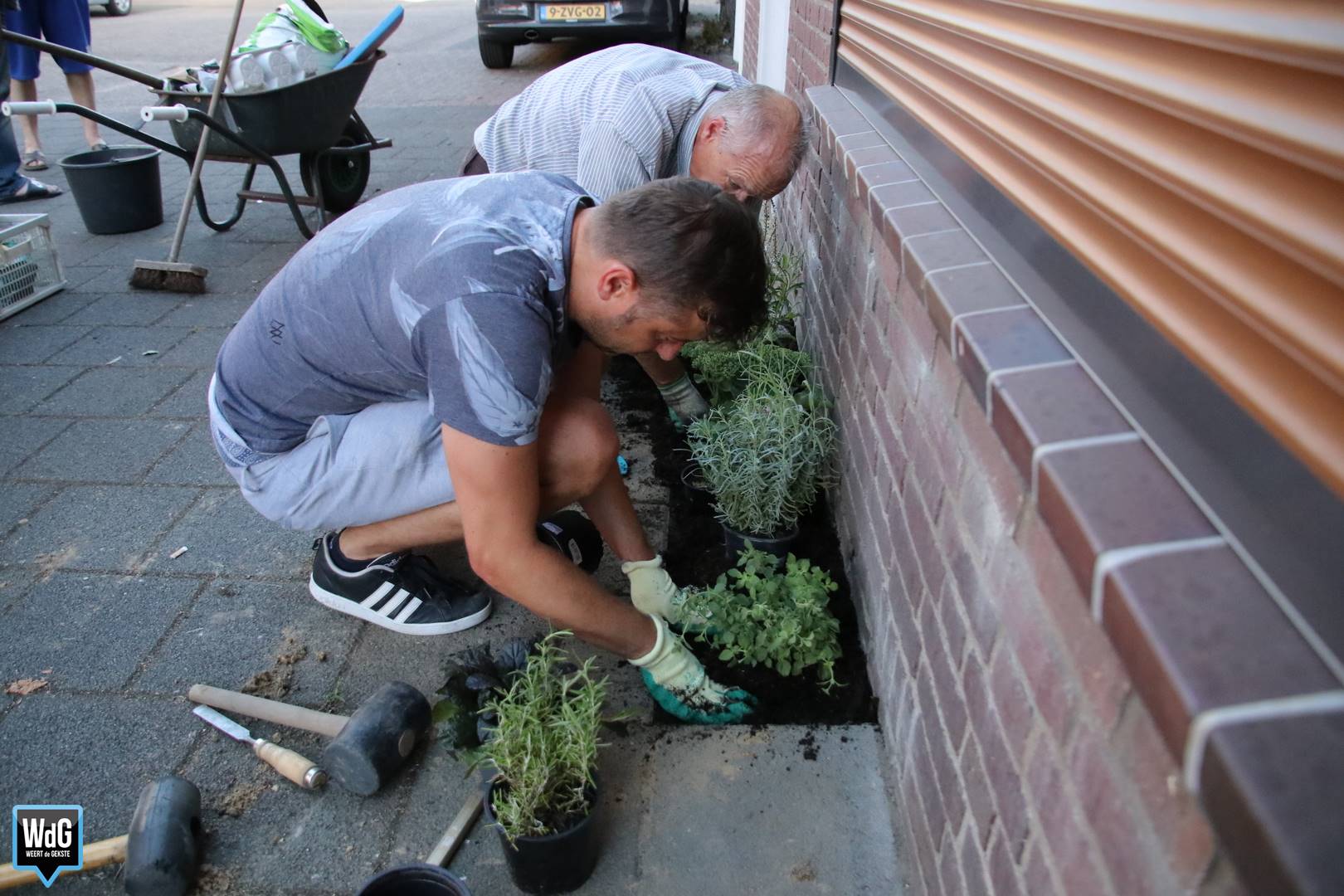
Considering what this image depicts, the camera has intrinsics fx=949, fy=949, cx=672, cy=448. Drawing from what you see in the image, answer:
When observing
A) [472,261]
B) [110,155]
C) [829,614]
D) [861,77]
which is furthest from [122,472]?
[110,155]

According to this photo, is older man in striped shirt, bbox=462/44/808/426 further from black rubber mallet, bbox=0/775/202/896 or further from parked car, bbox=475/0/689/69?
parked car, bbox=475/0/689/69

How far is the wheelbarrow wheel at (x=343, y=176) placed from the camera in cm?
509

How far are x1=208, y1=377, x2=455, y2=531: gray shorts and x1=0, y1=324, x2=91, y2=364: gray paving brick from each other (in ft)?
6.91

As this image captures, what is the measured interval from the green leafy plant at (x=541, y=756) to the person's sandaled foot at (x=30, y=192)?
17.6 feet

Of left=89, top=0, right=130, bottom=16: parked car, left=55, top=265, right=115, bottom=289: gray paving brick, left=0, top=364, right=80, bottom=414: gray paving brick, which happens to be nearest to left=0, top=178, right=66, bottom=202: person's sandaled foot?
left=55, top=265, right=115, bottom=289: gray paving brick

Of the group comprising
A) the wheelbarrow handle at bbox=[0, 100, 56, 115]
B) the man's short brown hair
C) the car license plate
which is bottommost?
the man's short brown hair

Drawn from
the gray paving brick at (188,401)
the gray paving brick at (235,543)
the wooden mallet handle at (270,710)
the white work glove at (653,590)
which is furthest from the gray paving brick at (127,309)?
the white work glove at (653,590)

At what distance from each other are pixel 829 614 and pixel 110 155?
4859 millimetres

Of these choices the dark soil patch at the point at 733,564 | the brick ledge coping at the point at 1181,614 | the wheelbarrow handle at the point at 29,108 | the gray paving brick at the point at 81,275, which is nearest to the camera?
the brick ledge coping at the point at 1181,614

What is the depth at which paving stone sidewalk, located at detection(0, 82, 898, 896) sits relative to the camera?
5.85ft

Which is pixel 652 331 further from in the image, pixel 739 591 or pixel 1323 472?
pixel 1323 472

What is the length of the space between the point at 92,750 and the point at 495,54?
8.98m

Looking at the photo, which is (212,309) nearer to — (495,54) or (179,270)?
(179,270)

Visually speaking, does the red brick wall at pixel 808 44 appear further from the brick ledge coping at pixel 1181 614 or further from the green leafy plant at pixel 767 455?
the brick ledge coping at pixel 1181 614
